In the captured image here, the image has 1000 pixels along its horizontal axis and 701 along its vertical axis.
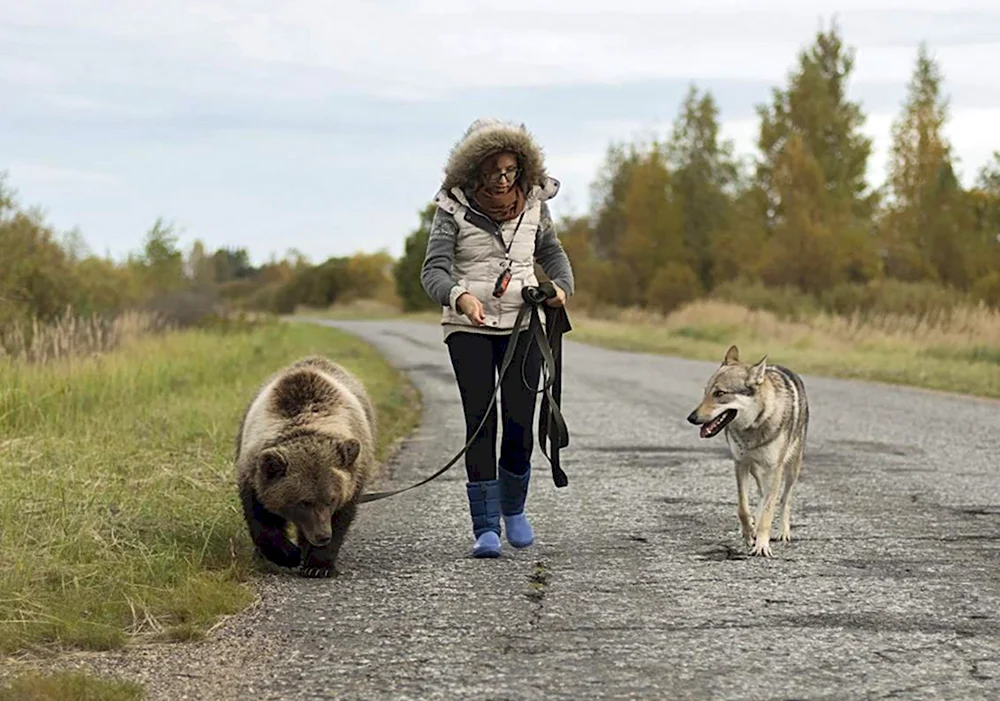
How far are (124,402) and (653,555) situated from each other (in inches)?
344

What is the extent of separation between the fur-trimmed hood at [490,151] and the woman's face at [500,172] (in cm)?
4

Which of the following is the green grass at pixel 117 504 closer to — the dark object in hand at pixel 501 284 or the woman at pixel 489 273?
the woman at pixel 489 273

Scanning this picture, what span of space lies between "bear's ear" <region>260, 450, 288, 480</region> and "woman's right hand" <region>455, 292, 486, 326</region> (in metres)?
1.22

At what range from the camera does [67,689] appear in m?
4.39

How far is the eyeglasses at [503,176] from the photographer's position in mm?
7062

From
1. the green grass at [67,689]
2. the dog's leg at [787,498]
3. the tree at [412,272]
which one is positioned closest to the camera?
the green grass at [67,689]

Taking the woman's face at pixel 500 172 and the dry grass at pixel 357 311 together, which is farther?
the dry grass at pixel 357 311

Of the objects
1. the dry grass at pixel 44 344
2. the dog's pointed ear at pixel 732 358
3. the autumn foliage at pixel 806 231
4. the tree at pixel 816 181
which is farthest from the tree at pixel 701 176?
the dog's pointed ear at pixel 732 358

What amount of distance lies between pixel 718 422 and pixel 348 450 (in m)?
2.18

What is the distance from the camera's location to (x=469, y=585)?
634cm

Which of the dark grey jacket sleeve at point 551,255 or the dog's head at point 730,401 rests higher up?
the dark grey jacket sleeve at point 551,255

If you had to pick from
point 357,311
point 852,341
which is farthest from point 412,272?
point 852,341

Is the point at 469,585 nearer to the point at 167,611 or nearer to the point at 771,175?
the point at 167,611

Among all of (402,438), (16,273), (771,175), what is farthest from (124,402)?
(771,175)
